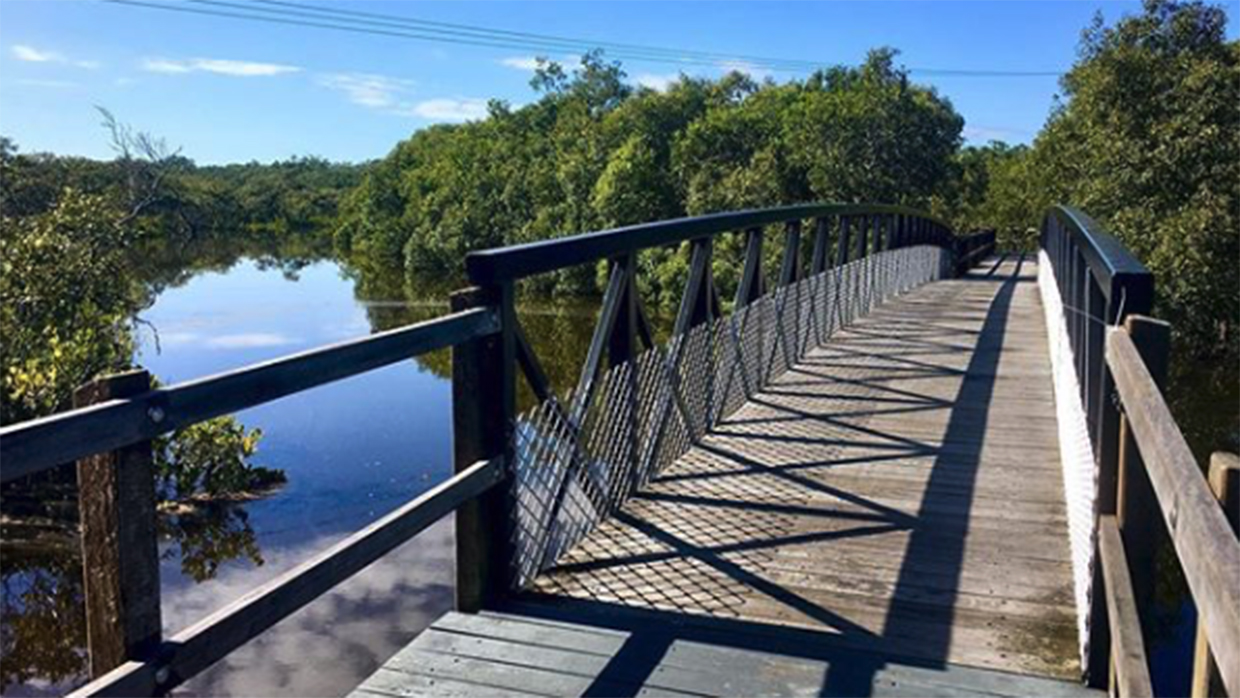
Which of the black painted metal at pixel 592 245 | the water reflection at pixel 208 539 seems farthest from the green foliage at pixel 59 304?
the black painted metal at pixel 592 245

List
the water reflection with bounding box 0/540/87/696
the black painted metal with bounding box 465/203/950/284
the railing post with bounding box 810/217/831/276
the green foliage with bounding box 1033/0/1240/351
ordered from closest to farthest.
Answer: the black painted metal with bounding box 465/203/950/284
the railing post with bounding box 810/217/831/276
the water reflection with bounding box 0/540/87/696
the green foliage with bounding box 1033/0/1240/351

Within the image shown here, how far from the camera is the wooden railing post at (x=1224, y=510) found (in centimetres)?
131

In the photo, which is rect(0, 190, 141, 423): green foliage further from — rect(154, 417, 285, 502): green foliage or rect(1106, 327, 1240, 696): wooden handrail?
rect(1106, 327, 1240, 696): wooden handrail

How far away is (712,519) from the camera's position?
4012 millimetres

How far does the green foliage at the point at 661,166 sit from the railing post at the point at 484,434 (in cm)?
2528

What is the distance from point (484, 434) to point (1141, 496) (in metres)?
1.71

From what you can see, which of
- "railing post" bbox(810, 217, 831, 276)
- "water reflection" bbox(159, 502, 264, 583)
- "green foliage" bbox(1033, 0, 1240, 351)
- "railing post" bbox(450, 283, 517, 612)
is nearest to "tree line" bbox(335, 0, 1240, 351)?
"green foliage" bbox(1033, 0, 1240, 351)

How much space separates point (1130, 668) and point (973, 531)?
6.67 feet

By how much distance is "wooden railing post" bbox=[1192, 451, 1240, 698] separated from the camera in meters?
1.31

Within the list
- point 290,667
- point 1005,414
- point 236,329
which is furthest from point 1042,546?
point 236,329

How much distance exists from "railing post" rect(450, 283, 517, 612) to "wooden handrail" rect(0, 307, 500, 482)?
142 mm

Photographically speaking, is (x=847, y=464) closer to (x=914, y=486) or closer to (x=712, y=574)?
(x=914, y=486)

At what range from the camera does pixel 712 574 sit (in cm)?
342

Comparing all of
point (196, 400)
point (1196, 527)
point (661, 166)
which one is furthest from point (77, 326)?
point (661, 166)
